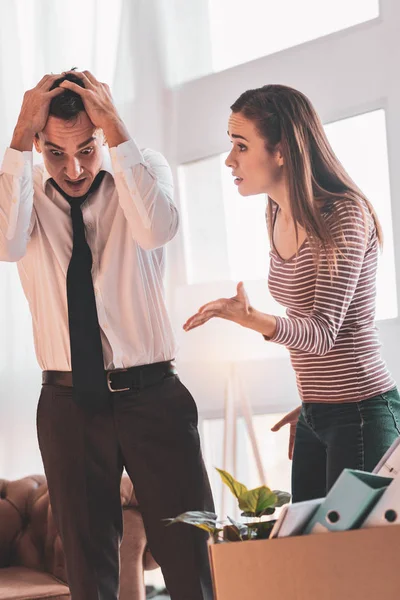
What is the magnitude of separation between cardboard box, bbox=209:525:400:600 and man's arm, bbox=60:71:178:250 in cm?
81

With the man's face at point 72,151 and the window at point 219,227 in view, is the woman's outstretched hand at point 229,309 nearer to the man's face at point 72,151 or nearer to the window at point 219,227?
the man's face at point 72,151

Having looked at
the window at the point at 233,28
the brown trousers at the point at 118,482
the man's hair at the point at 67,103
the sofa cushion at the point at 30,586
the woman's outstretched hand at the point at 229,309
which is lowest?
the sofa cushion at the point at 30,586

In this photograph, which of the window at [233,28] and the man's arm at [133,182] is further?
the window at [233,28]

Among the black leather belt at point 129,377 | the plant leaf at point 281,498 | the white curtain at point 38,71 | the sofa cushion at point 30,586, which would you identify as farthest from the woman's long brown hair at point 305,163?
the white curtain at point 38,71

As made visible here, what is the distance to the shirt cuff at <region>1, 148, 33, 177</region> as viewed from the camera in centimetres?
158

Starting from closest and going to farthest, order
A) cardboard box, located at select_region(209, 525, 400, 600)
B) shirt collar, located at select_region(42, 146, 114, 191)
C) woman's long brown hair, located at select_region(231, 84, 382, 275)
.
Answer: cardboard box, located at select_region(209, 525, 400, 600), woman's long brown hair, located at select_region(231, 84, 382, 275), shirt collar, located at select_region(42, 146, 114, 191)

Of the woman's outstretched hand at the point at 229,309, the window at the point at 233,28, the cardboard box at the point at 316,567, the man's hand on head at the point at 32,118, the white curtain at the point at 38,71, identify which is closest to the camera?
the cardboard box at the point at 316,567

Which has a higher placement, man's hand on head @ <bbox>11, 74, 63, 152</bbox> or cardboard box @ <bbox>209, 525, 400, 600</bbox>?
man's hand on head @ <bbox>11, 74, 63, 152</bbox>

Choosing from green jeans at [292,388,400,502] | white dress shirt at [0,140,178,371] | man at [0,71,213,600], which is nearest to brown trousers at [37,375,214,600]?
man at [0,71,213,600]

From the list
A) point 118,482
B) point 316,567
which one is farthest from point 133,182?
point 316,567

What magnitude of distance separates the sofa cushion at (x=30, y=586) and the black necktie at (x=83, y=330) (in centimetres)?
84

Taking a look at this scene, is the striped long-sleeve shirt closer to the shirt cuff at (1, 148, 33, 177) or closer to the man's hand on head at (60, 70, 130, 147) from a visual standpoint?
the man's hand on head at (60, 70, 130, 147)

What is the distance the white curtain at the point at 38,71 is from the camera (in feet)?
10.3

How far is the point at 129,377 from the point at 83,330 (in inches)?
5.1
